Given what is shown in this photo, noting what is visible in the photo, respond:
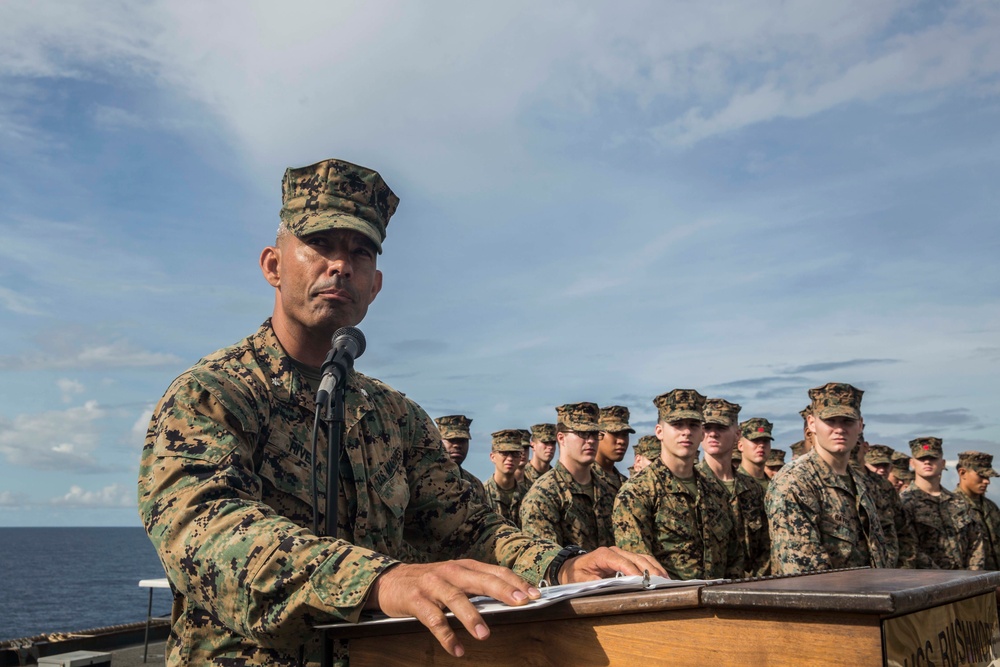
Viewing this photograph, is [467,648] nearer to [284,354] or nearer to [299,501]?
[299,501]

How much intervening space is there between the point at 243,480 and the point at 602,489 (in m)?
7.87

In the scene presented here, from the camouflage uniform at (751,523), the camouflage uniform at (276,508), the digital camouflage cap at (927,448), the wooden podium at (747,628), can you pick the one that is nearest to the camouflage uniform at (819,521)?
the camouflage uniform at (751,523)

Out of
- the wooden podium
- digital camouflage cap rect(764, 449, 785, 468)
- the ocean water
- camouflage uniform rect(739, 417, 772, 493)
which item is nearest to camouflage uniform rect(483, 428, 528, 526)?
camouflage uniform rect(739, 417, 772, 493)

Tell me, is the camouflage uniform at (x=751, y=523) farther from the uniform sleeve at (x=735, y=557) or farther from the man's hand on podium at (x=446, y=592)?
the man's hand on podium at (x=446, y=592)

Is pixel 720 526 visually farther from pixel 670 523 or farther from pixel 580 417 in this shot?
pixel 580 417

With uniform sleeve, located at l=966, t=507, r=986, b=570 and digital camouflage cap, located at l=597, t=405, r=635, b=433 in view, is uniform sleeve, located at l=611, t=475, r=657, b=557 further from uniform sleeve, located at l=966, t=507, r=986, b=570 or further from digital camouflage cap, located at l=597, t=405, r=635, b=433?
uniform sleeve, located at l=966, t=507, r=986, b=570

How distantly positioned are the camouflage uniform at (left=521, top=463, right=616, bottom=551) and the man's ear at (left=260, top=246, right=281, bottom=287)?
621cm

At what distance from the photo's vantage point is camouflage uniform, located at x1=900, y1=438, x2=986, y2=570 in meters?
10.1

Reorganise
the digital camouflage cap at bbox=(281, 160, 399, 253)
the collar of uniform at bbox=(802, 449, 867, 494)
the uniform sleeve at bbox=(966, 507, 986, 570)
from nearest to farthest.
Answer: the digital camouflage cap at bbox=(281, 160, 399, 253)
the collar of uniform at bbox=(802, 449, 867, 494)
the uniform sleeve at bbox=(966, 507, 986, 570)

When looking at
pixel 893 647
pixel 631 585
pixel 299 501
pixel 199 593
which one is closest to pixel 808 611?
pixel 893 647

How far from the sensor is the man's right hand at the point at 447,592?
155cm

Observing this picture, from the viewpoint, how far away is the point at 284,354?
8.81 feet

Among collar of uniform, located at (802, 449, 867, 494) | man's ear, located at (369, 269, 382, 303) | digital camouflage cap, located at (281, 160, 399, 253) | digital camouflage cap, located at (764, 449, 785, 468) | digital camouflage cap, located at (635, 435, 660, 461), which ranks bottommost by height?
collar of uniform, located at (802, 449, 867, 494)

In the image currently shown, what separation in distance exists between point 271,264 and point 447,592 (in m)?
1.57
